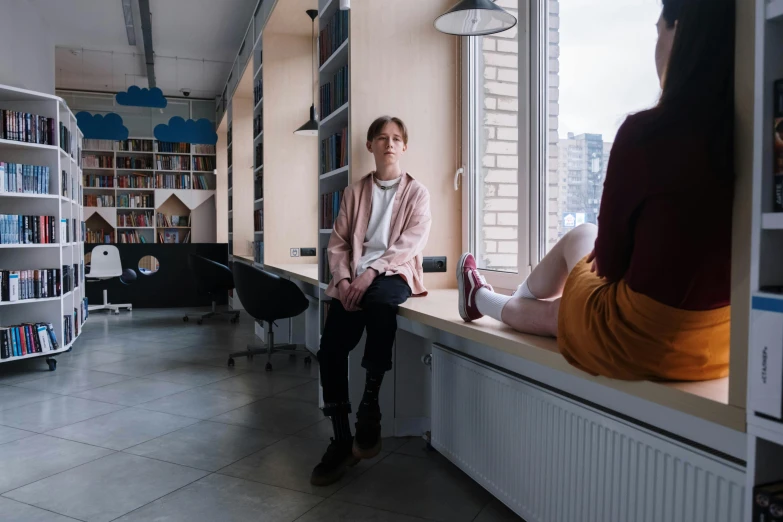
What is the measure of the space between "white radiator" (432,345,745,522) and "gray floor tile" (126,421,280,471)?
0.91 meters

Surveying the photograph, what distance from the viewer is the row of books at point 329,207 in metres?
3.46

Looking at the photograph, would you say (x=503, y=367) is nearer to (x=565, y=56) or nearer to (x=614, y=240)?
(x=614, y=240)

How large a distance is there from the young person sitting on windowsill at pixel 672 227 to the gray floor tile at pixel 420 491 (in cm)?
Answer: 100

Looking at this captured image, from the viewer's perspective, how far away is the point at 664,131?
1.21m

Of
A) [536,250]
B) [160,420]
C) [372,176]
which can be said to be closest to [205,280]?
[160,420]

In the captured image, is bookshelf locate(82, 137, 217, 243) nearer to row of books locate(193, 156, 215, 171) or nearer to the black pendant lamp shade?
row of books locate(193, 156, 215, 171)

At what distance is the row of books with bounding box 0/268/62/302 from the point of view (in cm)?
441

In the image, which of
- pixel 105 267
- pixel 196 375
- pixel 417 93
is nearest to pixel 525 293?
pixel 417 93

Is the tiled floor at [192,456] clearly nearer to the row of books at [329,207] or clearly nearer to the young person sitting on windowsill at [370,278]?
the young person sitting on windowsill at [370,278]

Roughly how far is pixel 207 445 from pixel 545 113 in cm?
220

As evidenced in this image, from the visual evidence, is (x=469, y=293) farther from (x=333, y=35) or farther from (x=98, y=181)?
(x=98, y=181)

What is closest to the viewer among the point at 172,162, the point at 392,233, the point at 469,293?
the point at 469,293

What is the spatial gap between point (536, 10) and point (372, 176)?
1.07m

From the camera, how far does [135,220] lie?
10812 millimetres
